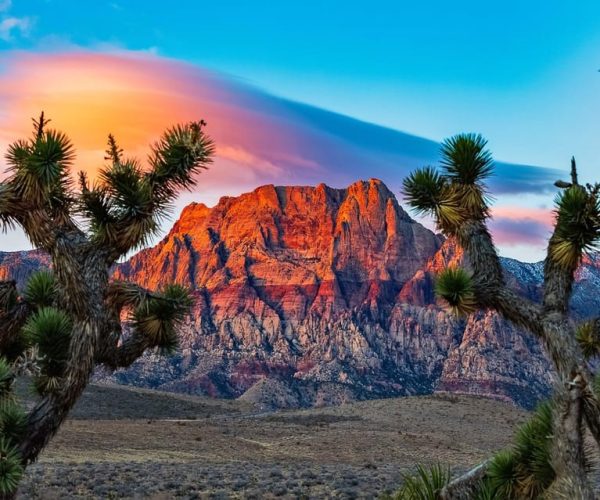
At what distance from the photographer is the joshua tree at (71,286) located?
9680mm

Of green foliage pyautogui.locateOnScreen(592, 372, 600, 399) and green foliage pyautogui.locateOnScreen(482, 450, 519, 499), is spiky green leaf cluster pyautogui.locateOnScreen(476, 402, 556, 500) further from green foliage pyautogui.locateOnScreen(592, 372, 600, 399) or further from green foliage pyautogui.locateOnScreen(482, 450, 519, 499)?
green foliage pyautogui.locateOnScreen(592, 372, 600, 399)

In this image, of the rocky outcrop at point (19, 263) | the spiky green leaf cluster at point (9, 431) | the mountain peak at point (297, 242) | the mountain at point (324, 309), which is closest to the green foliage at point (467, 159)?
the spiky green leaf cluster at point (9, 431)

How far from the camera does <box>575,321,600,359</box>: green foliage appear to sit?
8898 millimetres

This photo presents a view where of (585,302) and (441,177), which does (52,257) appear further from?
(585,302)

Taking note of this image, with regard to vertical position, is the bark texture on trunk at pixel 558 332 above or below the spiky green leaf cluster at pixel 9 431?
above

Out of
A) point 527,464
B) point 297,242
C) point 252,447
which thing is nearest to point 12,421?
point 527,464

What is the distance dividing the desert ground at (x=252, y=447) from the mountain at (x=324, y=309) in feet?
192

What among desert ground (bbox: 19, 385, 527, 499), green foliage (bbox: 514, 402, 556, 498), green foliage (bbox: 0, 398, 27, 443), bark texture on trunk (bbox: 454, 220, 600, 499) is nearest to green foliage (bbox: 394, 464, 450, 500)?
bark texture on trunk (bbox: 454, 220, 600, 499)

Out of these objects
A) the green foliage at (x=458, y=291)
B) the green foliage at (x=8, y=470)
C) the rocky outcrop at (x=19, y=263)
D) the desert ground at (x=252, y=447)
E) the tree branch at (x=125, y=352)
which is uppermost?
the rocky outcrop at (x=19, y=263)

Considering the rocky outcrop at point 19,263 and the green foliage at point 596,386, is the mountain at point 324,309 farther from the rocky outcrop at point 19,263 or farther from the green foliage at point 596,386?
the green foliage at point 596,386

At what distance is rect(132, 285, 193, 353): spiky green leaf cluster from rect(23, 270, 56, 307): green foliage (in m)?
1.45

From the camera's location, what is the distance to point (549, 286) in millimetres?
8391

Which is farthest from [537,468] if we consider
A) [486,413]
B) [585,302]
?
[585,302]

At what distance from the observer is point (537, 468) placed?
7430 mm
